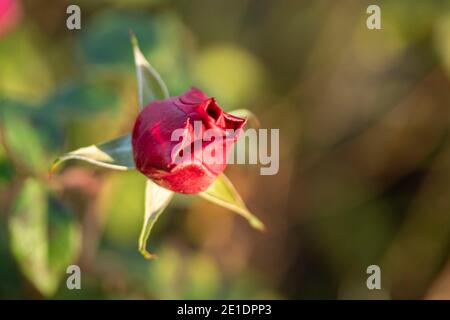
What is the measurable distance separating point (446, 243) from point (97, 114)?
4.67ft

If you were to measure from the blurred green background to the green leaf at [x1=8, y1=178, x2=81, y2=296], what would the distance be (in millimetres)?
494

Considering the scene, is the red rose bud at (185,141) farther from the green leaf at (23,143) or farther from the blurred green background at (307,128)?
the blurred green background at (307,128)

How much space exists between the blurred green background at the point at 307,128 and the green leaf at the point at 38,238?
49 cm

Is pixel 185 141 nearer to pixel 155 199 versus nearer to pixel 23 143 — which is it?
pixel 155 199

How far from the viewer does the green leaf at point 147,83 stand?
50.7 inches

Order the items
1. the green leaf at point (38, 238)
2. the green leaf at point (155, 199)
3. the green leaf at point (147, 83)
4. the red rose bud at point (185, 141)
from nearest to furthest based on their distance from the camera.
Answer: the red rose bud at point (185, 141) → the green leaf at point (155, 199) → the green leaf at point (147, 83) → the green leaf at point (38, 238)

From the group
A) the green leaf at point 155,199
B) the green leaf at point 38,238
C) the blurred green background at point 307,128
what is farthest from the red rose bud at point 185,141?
the blurred green background at point 307,128

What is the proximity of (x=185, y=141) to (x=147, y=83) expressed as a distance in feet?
1.08

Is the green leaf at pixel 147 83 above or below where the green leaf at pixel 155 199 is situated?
above

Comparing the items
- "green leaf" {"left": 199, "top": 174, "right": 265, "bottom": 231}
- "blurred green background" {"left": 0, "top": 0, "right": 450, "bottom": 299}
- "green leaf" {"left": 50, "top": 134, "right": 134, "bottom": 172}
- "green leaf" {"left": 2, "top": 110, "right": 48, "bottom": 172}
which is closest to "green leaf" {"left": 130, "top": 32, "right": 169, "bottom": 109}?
"green leaf" {"left": 50, "top": 134, "right": 134, "bottom": 172}

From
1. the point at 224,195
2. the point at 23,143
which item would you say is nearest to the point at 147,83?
the point at 224,195

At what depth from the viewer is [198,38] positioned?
95.0 inches

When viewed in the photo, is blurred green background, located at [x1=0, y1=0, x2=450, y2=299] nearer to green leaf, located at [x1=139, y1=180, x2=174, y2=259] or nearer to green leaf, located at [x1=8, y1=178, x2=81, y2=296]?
green leaf, located at [x1=8, y1=178, x2=81, y2=296]

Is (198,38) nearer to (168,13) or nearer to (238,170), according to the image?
(168,13)
